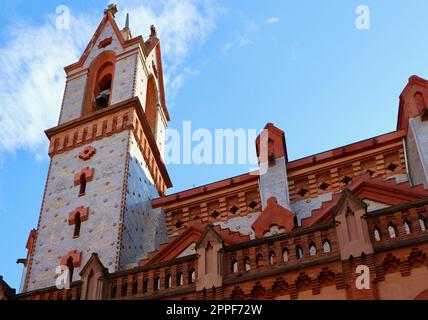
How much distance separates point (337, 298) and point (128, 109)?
47.0 ft

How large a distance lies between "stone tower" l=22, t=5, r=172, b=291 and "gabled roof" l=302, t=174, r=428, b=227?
6.30 m

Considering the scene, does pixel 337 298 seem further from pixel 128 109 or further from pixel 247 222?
pixel 128 109

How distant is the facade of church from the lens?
45.1ft

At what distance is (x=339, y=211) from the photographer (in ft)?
46.8

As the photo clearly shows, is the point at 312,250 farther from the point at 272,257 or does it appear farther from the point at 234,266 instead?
the point at 234,266

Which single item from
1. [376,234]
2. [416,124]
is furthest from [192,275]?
[416,124]

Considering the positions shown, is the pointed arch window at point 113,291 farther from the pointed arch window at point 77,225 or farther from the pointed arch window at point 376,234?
the pointed arch window at point 77,225

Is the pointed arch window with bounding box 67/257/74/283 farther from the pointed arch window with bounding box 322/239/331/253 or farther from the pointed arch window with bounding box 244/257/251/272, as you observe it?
the pointed arch window with bounding box 322/239/331/253

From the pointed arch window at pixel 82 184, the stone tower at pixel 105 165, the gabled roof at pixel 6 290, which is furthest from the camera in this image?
the pointed arch window at pixel 82 184

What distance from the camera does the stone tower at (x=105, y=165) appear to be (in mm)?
21469

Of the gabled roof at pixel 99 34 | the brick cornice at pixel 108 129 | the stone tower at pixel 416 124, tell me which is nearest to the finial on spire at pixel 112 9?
the gabled roof at pixel 99 34

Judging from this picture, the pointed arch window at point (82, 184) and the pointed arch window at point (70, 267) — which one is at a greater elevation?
the pointed arch window at point (82, 184)

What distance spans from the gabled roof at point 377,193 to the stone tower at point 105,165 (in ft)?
20.7
